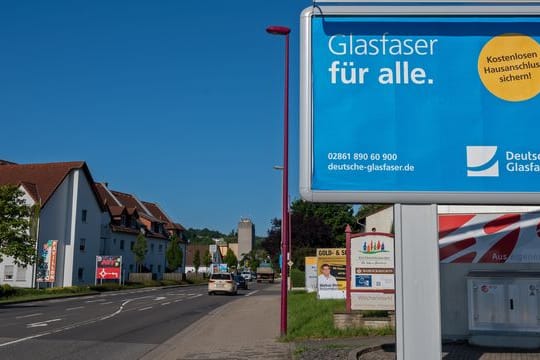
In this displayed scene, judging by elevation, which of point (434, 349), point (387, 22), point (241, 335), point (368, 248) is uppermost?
point (387, 22)

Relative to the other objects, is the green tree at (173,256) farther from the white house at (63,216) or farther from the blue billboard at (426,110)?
the blue billboard at (426,110)

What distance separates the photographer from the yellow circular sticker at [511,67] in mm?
5293

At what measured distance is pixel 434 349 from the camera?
4.92m

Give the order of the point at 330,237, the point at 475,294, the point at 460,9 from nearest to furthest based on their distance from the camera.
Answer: the point at 460,9, the point at 475,294, the point at 330,237

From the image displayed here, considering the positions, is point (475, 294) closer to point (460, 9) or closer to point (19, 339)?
point (460, 9)

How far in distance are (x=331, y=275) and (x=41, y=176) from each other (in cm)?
3543

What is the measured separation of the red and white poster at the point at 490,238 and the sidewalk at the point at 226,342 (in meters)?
4.05

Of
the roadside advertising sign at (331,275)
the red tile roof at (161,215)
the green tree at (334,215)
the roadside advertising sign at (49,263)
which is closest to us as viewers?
the roadside advertising sign at (331,275)

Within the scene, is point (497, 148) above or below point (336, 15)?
below

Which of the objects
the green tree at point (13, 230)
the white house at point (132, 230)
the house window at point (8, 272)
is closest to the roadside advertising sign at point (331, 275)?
the green tree at point (13, 230)

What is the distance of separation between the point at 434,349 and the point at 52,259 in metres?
42.0

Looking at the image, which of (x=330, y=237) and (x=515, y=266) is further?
(x=330, y=237)

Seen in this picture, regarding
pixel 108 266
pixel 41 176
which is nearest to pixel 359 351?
pixel 108 266

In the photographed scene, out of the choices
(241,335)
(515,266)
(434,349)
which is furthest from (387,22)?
(241,335)
